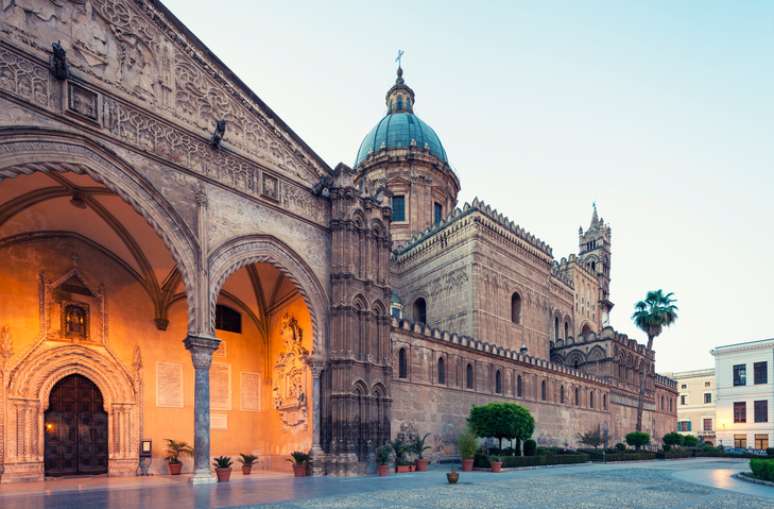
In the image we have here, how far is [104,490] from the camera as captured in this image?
51.8ft

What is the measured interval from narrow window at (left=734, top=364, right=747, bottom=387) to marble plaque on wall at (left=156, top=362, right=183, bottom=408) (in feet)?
176

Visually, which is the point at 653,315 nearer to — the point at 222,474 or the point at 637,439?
the point at 637,439

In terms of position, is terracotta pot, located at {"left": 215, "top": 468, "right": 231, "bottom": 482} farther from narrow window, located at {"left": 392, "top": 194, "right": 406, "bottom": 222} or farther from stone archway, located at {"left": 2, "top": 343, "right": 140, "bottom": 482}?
narrow window, located at {"left": 392, "top": 194, "right": 406, "bottom": 222}

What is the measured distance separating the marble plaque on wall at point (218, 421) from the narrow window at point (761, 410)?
51.3 m

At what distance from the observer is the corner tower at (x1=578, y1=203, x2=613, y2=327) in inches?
2562

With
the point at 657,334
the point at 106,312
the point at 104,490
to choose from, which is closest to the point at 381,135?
the point at 657,334

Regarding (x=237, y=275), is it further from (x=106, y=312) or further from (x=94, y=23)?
(x=94, y=23)

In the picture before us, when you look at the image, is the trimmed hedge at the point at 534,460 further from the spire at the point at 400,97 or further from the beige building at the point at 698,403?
the beige building at the point at 698,403

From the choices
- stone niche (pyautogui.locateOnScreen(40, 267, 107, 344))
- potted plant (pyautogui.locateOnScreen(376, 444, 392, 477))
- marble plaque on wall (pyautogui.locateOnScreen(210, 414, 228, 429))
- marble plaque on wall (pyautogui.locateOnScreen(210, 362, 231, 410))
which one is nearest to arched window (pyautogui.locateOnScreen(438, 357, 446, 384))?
potted plant (pyautogui.locateOnScreen(376, 444, 392, 477))

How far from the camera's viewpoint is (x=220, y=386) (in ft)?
77.6

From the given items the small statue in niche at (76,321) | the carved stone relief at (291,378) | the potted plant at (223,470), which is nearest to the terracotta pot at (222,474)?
the potted plant at (223,470)

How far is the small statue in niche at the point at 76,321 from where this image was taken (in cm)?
1977

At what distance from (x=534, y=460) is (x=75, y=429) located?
19.7 metres

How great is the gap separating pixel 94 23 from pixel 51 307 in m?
9.40
